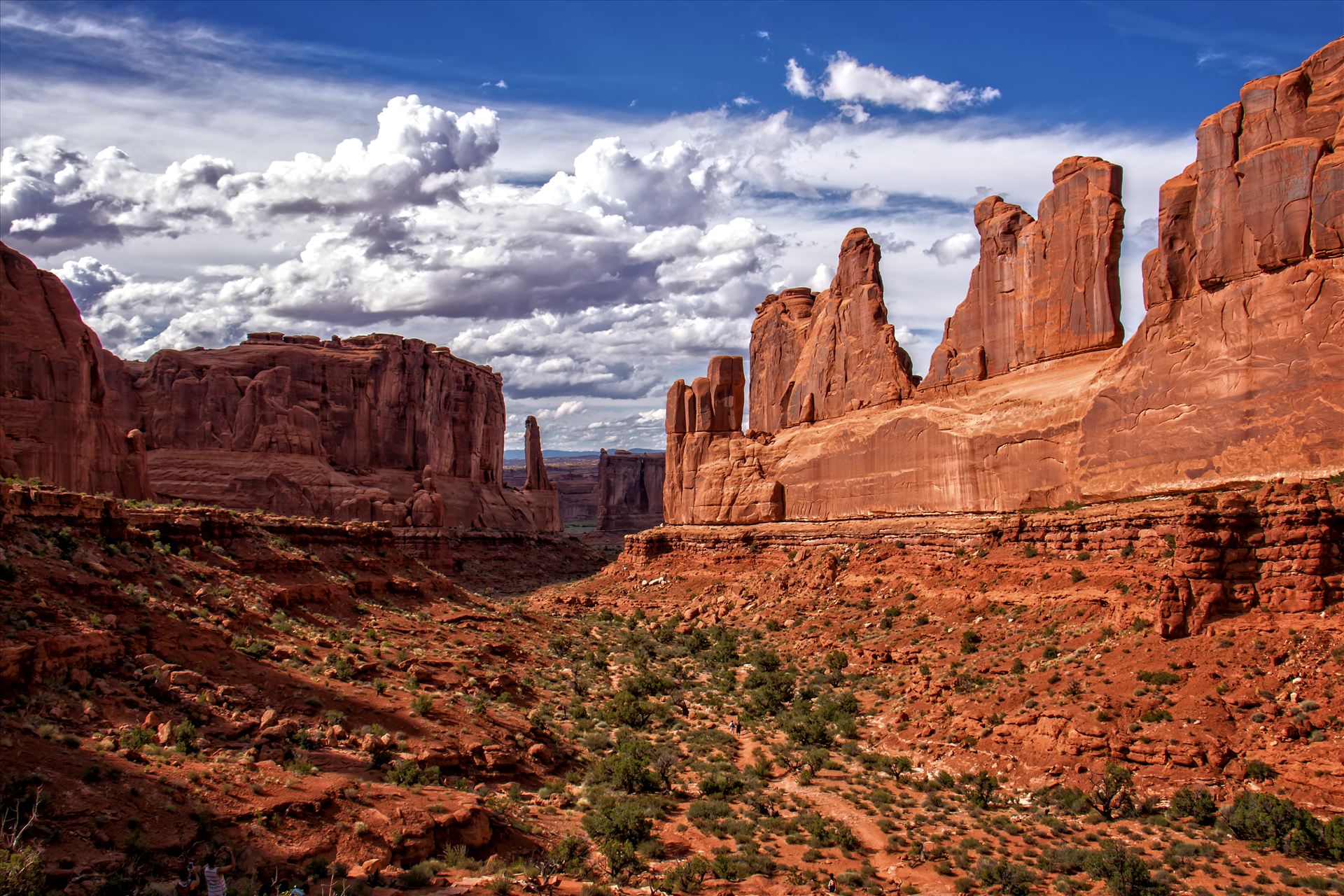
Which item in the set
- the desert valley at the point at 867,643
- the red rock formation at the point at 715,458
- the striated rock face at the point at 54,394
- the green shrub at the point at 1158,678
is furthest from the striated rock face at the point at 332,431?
the green shrub at the point at 1158,678

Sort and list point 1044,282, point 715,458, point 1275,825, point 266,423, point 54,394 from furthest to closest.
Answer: point 266,423
point 715,458
point 54,394
point 1044,282
point 1275,825

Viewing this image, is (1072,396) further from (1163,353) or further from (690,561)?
(690,561)

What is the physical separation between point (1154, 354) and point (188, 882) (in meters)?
27.1

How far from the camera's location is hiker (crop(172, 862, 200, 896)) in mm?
11406

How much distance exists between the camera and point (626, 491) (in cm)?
14412

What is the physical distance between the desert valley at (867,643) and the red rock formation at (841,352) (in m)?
0.39

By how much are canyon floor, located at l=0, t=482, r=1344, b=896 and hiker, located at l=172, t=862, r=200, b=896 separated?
1.06ft

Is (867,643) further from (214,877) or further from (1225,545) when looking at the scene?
(214,877)

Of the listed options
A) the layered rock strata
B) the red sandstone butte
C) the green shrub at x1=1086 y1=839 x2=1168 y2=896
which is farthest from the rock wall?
the red sandstone butte

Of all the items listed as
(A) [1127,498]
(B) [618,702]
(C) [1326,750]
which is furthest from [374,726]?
(A) [1127,498]

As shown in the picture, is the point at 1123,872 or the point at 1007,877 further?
the point at 1007,877

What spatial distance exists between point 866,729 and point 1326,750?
1188cm

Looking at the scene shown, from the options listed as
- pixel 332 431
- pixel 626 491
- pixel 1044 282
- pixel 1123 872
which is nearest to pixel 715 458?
pixel 1044 282

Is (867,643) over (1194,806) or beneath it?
over
